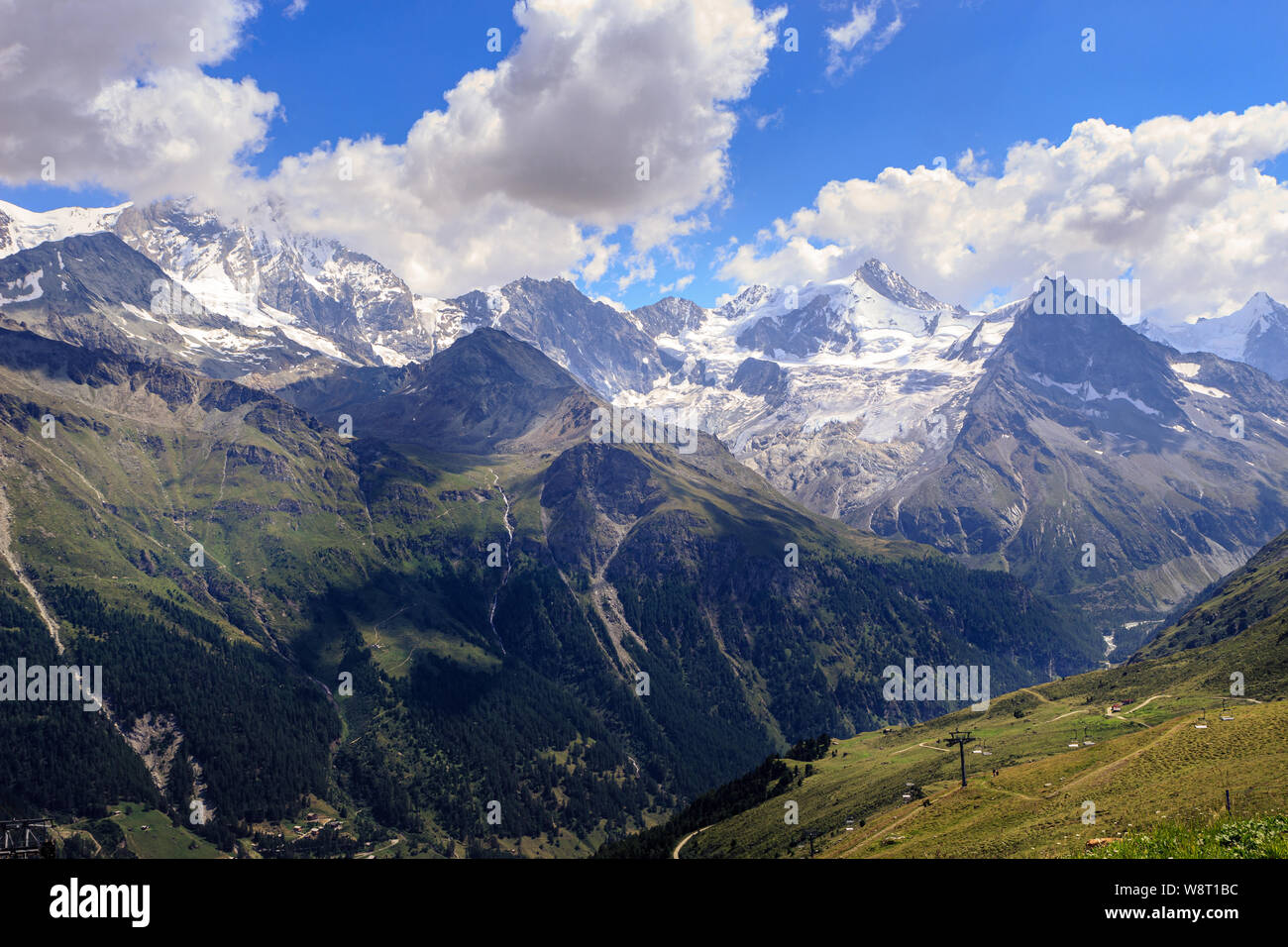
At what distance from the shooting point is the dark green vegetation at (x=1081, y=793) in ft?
169

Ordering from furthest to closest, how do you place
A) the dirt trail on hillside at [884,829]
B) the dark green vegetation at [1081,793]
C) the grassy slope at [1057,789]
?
the dirt trail on hillside at [884,829], the grassy slope at [1057,789], the dark green vegetation at [1081,793]

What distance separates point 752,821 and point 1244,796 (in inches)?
5386

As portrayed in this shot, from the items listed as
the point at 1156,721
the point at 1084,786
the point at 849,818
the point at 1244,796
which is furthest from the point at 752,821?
the point at 1244,796

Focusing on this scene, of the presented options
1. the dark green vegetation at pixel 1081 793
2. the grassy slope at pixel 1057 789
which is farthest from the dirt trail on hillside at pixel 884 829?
the dark green vegetation at pixel 1081 793

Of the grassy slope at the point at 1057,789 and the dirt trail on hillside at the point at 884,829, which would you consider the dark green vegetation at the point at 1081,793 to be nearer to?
the grassy slope at the point at 1057,789

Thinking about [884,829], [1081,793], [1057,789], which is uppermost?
[1081,793]

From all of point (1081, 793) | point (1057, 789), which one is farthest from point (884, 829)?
point (1081, 793)

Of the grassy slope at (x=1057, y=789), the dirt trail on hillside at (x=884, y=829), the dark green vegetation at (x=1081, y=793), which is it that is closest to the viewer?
the dark green vegetation at (x=1081, y=793)

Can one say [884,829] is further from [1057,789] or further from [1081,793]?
[1081,793]

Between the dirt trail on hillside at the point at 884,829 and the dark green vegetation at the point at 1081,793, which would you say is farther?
the dirt trail on hillside at the point at 884,829

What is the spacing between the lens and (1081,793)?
85.6m
